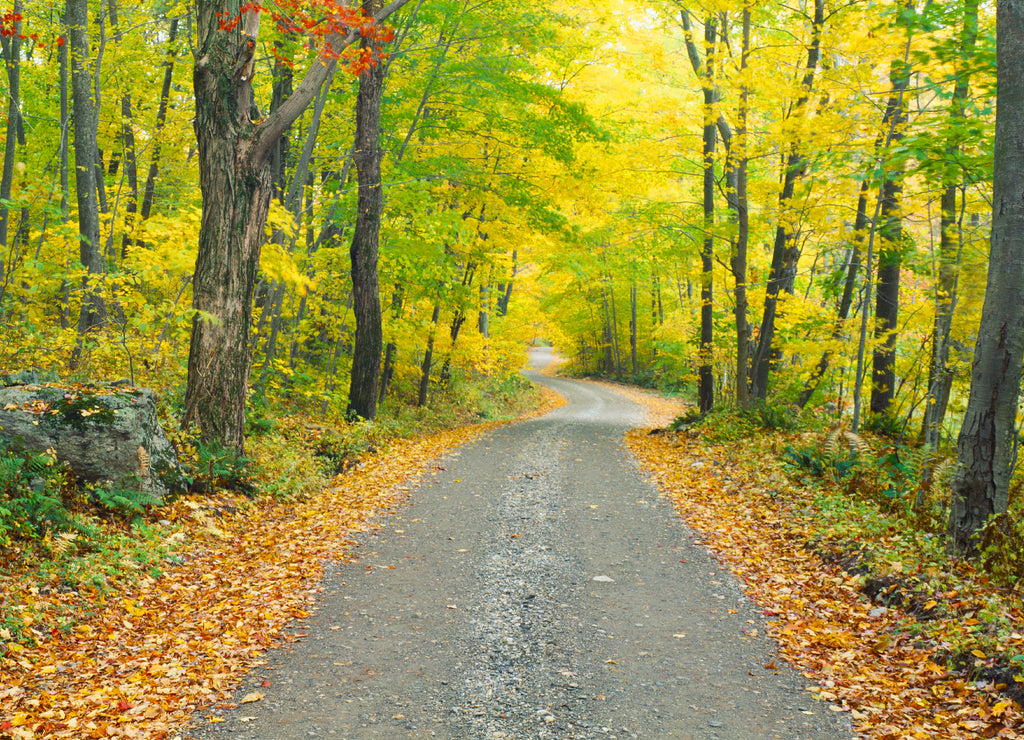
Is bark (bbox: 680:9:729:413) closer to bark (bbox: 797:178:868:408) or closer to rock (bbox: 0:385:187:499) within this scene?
bark (bbox: 797:178:868:408)

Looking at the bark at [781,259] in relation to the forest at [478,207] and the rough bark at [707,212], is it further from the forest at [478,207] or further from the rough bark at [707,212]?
the rough bark at [707,212]

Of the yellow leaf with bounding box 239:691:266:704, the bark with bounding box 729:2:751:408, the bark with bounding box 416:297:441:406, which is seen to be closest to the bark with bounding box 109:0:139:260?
the bark with bounding box 416:297:441:406

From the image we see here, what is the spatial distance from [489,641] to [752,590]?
2450mm

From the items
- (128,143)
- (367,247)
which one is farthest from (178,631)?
(128,143)

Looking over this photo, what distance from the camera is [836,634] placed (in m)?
4.66

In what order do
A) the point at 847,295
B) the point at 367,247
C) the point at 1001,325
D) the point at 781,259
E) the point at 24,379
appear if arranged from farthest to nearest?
the point at 781,259
the point at 847,295
the point at 367,247
the point at 24,379
the point at 1001,325

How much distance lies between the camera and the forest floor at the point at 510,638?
355cm

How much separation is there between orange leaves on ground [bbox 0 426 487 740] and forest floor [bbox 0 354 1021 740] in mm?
16

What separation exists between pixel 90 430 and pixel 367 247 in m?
7.04

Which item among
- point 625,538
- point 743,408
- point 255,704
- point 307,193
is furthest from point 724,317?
point 255,704

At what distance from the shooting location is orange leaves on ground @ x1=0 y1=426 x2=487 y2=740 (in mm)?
3492

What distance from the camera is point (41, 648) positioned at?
4027mm

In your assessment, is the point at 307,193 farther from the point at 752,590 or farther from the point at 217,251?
the point at 752,590

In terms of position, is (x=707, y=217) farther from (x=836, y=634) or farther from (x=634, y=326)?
(x=634, y=326)
